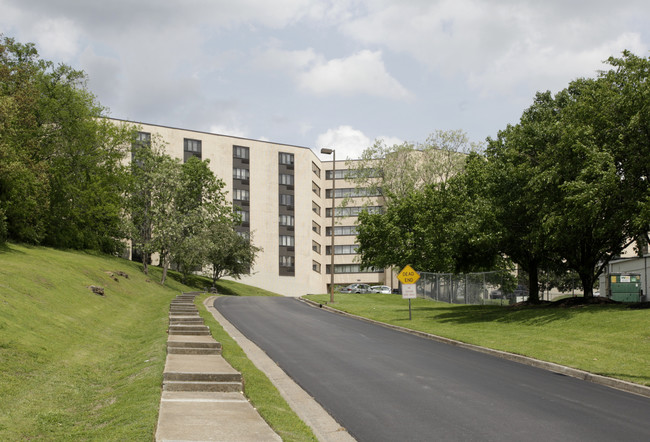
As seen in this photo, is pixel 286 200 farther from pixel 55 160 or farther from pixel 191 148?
pixel 55 160

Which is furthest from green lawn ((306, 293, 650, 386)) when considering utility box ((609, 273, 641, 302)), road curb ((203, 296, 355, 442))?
utility box ((609, 273, 641, 302))

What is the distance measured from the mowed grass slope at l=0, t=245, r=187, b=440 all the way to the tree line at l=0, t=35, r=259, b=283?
1784cm

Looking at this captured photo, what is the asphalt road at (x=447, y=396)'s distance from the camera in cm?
834

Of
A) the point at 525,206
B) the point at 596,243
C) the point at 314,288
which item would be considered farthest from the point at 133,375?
the point at 314,288

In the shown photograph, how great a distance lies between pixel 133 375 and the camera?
11391 mm

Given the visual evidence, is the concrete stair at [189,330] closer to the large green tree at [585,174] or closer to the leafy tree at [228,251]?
the large green tree at [585,174]

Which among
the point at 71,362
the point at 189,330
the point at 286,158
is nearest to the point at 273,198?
the point at 286,158

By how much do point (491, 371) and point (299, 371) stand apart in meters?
4.53

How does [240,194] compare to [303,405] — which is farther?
[240,194]

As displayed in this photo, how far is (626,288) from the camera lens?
3756 centimetres

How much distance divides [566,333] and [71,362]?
16020 millimetres

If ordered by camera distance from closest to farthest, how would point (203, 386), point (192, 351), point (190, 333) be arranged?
point (203, 386) < point (192, 351) < point (190, 333)

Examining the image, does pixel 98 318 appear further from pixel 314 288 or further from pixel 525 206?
pixel 314 288

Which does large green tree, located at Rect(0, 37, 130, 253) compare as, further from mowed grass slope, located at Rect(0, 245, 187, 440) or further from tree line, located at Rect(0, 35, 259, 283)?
mowed grass slope, located at Rect(0, 245, 187, 440)
